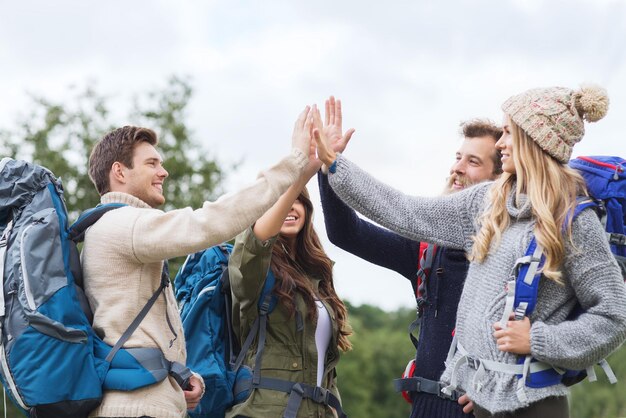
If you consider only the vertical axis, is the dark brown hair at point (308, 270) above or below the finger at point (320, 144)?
below

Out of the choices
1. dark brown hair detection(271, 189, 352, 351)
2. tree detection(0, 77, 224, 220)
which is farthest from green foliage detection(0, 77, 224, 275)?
dark brown hair detection(271, 189, 352, 351)

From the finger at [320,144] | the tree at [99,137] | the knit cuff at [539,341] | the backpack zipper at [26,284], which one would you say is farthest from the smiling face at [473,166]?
the tree at [99,137]

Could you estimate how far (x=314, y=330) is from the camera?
5145 millimetres

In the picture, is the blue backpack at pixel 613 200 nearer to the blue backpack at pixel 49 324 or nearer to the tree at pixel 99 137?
the blue backpack at pixel 49 324

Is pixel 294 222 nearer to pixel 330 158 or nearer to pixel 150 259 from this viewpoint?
pixel 330 158

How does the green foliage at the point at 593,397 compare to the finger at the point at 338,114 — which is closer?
the finger at the point at 338,114

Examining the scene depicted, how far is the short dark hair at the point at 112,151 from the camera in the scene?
15.0ft

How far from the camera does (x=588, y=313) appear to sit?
376 centimetres

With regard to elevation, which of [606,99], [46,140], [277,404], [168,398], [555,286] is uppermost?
[606,99]

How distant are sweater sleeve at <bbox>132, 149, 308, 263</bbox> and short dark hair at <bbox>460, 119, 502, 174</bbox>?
1.61 m

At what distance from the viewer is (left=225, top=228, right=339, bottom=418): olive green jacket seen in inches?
189

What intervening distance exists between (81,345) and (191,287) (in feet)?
4.56

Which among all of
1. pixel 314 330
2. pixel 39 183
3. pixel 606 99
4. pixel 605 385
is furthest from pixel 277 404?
pixel 605 385

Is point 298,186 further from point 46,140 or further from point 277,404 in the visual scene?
point 46,140
